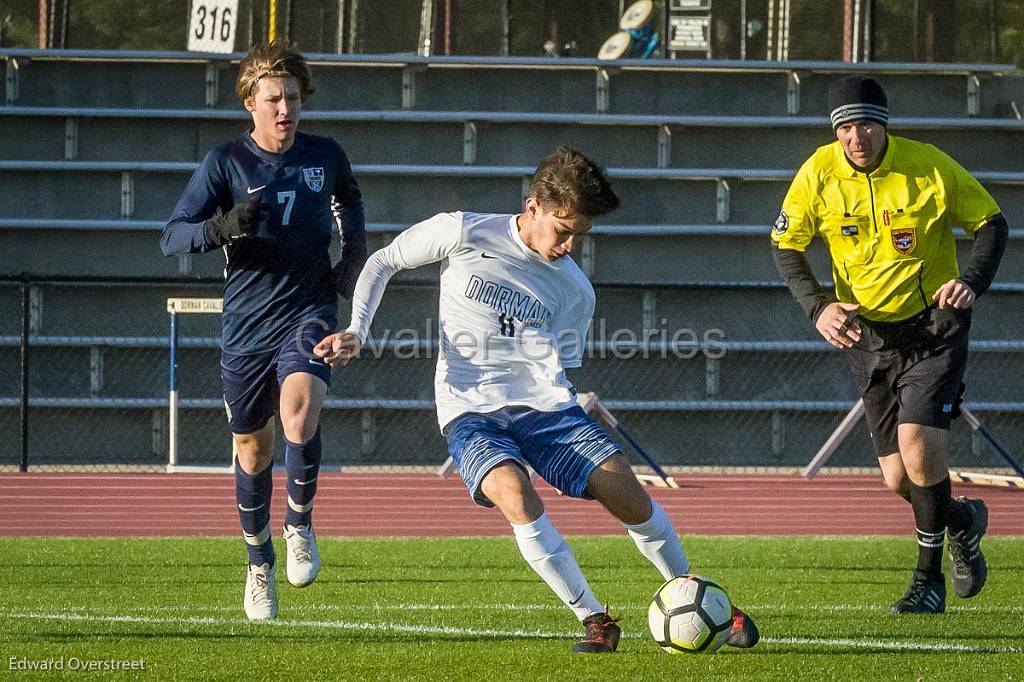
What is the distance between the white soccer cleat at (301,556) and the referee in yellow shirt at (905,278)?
240 centimetres

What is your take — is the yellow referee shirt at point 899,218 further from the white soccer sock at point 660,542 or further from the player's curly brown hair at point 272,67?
the player's curly brown hair at point 272,67

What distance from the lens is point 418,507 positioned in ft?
36.7

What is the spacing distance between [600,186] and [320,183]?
1575mm

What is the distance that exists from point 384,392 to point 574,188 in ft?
33.9

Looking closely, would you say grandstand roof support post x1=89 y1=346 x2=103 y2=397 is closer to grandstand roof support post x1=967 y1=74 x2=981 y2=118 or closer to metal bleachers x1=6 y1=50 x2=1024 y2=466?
metal bleachers x1=6 y1=50 x2=1024 y2=466

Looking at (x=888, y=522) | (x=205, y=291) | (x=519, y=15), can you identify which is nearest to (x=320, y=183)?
(x=888, y=522)

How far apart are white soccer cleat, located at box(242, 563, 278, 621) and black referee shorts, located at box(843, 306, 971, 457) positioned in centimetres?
275

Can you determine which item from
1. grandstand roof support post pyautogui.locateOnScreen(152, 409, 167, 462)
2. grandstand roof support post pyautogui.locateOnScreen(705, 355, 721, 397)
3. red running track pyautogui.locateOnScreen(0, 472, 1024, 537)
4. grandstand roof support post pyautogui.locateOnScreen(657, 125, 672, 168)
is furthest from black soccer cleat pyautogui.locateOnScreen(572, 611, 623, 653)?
grandstand roof support post pyautogui.locateOnScreen(657, 125, 672, 168)

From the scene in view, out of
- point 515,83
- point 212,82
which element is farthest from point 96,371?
point 515,83

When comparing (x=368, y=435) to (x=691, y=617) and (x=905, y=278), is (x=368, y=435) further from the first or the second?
(x=691, y=617)

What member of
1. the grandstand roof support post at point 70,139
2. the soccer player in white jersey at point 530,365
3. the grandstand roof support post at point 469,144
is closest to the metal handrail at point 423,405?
the grandstand roof support post at point 70,139

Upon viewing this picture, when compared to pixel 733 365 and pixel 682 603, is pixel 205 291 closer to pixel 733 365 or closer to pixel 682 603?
pixel 733 365

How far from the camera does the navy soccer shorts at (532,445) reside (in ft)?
16.4

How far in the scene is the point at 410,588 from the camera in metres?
7.08
